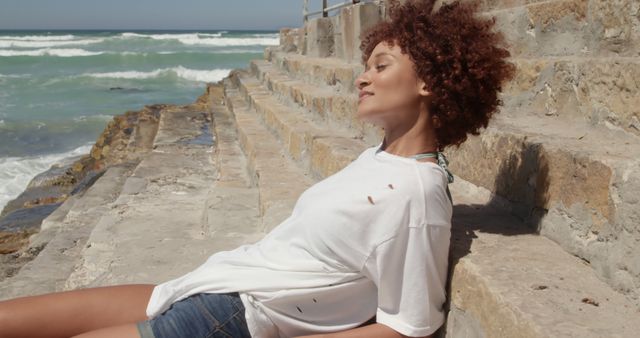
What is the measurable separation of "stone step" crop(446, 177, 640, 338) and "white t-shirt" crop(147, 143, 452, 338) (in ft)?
0.24

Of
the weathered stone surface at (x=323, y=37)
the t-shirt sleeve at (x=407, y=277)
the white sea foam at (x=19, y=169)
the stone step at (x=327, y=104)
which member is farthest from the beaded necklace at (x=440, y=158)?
the white sea foam at (x=19, y=169)

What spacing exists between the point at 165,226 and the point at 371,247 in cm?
277

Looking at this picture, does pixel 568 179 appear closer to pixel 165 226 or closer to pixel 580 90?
pixel 580 90

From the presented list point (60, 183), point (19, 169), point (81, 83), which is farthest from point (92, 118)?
point (81, 83)

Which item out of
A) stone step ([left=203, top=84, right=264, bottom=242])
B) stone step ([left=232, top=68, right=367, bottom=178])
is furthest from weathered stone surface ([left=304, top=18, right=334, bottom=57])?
stone step ([left=203, top=84, right=264, bottom=242])

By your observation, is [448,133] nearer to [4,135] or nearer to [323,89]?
[323,89]

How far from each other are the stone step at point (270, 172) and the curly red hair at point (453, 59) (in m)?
1.47

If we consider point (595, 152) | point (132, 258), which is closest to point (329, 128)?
point (132, 258)

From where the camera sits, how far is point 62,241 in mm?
4500

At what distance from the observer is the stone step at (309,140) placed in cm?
342

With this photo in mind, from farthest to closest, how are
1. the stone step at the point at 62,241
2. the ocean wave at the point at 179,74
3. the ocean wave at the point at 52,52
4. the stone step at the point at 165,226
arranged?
the ocean wave at the point at 52,52 < the ocean wave at the point at 179,74 < the stone step at the point at 62,241 < the stone step at the point at 165,226

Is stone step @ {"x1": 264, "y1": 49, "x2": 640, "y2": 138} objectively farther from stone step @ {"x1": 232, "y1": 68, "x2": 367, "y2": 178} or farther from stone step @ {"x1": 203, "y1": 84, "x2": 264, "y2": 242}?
stone step @ {"x1": 203, "y1": 84, "x2": 264, "y2": 242}

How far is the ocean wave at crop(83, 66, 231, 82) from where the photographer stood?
2692 cm

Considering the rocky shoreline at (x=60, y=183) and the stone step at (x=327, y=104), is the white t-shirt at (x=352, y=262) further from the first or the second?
the rocky shoreline at (x=60, y=183)
